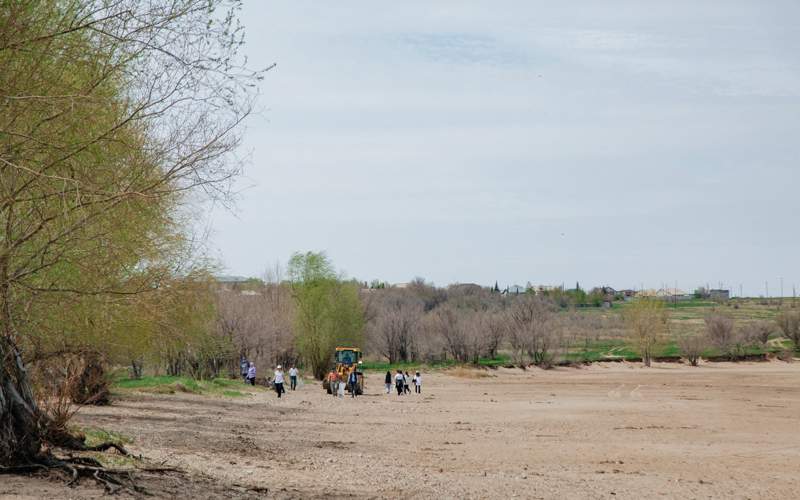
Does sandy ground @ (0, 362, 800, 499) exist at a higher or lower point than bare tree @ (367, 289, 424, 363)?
lower

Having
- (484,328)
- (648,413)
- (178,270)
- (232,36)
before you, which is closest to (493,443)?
(178,270)

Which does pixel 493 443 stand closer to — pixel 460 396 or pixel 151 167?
pixel 151 167

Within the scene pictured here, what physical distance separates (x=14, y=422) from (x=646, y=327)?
99063 millimetres

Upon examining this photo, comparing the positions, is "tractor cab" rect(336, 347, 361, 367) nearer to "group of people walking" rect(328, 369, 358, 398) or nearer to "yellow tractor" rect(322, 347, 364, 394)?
"yellow tractor" rect(322, 347, 364, 394)

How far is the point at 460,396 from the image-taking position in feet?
171

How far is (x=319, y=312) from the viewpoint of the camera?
71250 mm

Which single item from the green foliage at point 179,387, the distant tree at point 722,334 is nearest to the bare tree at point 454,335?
the distant tree at point 722,334

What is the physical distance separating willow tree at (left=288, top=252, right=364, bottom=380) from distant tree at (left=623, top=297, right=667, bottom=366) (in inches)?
1602

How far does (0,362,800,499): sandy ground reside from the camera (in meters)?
15.3

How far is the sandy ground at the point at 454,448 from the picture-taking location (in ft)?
50.2

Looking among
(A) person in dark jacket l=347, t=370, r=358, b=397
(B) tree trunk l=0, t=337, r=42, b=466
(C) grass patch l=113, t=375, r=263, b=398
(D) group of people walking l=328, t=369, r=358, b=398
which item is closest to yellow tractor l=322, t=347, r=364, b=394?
(D) group of people walking l=328, t=369, r=358, b=398

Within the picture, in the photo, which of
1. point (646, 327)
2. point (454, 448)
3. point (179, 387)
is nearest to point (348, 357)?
point (179, 387)

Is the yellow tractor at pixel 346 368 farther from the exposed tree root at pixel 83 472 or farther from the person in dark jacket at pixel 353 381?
the exposed tree root at pixel 83 472

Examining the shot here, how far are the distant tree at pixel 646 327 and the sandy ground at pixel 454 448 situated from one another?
6105cm
